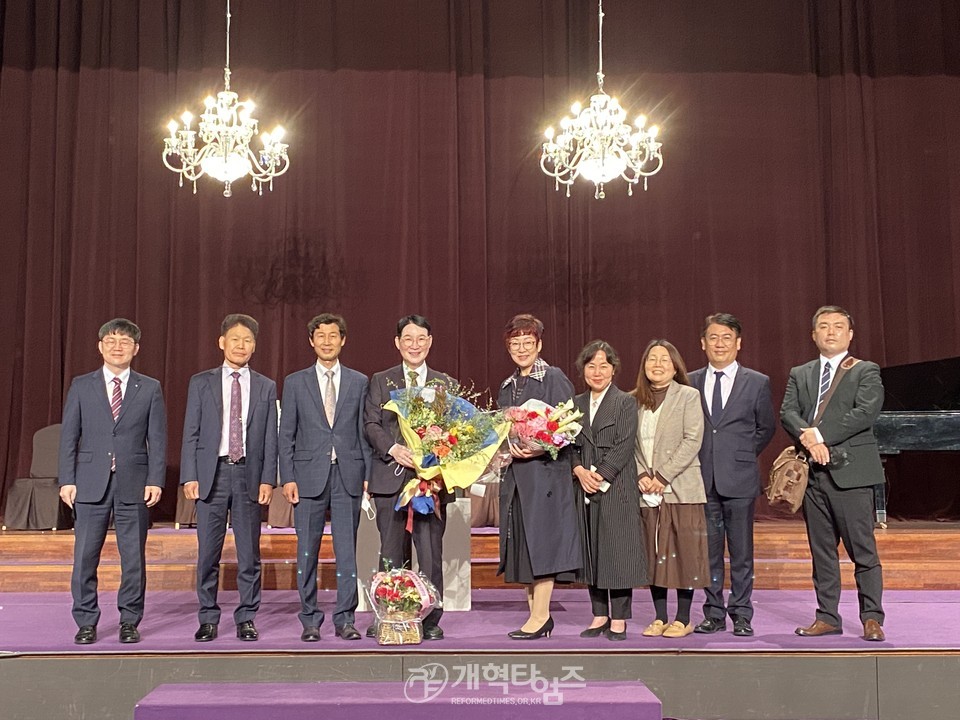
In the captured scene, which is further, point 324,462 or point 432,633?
point 324,462

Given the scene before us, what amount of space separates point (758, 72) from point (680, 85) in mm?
750

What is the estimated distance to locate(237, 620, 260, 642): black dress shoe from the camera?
422 cm

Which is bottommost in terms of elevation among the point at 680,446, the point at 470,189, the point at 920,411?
the point at 680,446

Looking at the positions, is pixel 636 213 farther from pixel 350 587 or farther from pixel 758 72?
pixel 350 587

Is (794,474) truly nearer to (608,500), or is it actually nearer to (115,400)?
(608,500)

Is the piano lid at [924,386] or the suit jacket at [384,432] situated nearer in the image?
the suit jacket at [384,432]

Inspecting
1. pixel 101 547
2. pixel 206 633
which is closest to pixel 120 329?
pixel 101 547

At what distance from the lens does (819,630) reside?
4293 millimetres

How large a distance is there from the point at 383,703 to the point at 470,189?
7.20m

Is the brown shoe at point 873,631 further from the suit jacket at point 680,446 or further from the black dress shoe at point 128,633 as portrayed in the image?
the black dress shoe at point 128,633

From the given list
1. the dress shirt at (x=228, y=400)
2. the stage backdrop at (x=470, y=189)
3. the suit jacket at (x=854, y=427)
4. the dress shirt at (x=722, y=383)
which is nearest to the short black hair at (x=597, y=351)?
the dress shirt at (x=722, y=383)

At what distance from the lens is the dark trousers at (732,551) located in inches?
173

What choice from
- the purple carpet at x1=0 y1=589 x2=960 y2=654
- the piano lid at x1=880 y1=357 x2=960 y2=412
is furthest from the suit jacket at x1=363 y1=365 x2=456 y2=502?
the piano lid at x1=880 y1=357 x2=960 y2=412

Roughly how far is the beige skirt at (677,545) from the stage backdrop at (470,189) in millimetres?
4538
